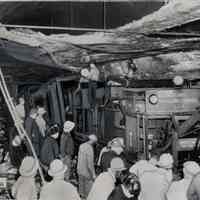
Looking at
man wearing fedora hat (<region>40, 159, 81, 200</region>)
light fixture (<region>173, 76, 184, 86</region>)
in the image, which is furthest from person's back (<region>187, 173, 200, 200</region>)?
light fixture (<region>173, 76, 184, 86</region>)

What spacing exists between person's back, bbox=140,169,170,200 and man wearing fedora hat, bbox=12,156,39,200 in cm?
152

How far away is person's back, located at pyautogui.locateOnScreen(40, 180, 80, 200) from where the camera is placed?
5.42 m

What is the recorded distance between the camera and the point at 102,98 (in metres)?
12.9

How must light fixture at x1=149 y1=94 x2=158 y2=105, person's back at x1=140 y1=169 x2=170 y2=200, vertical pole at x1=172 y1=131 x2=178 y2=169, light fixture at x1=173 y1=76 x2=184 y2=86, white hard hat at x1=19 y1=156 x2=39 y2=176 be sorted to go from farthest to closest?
light fixture at x1=173 y1=76 x2=184 y2=86 < light fixture at x1=149 y1=94 x2=158 y2=105 < vertical pole at x1=172 y1=131 x2=178 y2=169 < white hard hat at x1=19 y1=156 x2=39 y2=176 < person's back at x1=140 y1=169 x2=170 y2=200

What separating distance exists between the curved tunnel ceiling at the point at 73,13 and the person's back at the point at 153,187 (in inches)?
79.5

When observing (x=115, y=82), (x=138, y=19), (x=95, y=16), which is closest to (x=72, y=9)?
(x=95, y=16)

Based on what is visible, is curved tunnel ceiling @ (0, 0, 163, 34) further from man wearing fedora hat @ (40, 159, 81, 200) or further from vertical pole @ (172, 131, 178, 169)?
vertical pole @ (172, 131, 178, 169)

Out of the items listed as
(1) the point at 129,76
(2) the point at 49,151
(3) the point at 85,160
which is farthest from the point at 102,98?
(3) the point at 85,160

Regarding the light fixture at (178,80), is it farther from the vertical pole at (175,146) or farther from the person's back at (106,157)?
the person's back at (106,157)

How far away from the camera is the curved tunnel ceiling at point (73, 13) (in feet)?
17.0

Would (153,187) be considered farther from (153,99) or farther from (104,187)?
(153,99)

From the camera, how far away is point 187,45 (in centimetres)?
721

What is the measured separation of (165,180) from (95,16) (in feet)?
7.74

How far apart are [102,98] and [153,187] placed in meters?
7.41
